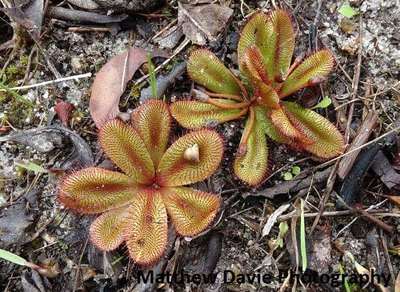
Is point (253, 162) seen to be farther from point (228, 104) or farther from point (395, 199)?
point (395, 199)

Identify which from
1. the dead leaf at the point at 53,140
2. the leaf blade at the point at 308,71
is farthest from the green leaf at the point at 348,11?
the dead leaf at the point at 53,140

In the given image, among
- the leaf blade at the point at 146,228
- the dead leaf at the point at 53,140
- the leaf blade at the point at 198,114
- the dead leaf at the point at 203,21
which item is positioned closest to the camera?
the leaf blade at the point at 146,228

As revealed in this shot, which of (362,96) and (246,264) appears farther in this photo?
(362,96)

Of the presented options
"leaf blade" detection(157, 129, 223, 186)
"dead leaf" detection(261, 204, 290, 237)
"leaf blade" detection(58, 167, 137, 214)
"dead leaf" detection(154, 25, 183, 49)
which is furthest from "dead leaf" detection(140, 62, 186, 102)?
"dead leaf" detection(261, 204, 290, 237)

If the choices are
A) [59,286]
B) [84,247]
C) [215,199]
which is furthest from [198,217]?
[59,286]

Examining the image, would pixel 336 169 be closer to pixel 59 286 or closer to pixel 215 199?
pixel 215 199

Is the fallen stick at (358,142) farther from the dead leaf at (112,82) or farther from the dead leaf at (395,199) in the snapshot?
the dead leaf at (112,82)
